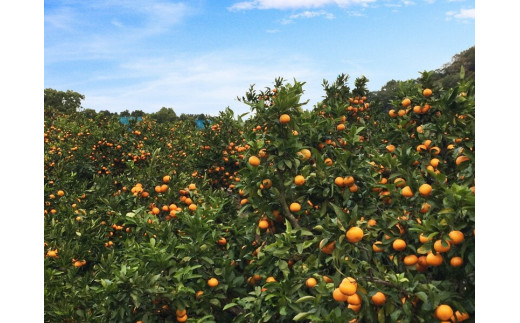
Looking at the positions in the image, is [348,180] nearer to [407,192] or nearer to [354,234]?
[407,192]

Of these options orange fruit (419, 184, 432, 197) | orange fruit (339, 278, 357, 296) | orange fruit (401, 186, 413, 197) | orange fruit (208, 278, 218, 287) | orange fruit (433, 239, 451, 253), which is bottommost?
orange fruit (208, 278, 218, 287)

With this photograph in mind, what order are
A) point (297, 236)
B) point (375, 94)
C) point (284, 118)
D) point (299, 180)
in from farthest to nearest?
point (375, 94), point (284, 118), point (299, 180), point (297, 236)

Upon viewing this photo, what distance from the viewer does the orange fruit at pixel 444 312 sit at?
1690mm

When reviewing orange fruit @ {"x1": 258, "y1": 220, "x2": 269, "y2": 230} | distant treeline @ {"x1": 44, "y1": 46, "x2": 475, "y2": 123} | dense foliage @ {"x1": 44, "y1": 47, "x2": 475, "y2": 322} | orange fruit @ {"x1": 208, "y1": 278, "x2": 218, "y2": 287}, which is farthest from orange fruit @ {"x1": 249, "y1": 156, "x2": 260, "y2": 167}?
distant treeline @ {"x1": 44, "y1": 46, "x2": 475, "y2": 123}

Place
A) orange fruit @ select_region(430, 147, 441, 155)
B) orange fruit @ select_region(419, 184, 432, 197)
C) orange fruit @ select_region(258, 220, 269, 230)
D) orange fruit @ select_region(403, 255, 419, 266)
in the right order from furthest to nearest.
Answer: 1. orange fruit @ select_region(430, 147, 441, 155)
2. orange fruit @ select_region(258, 220, 269, 230)
3. orange fruit @ select_region(419, 184, 432, 197)
4. orange fruit @ select_region(403, 255, 419, 266)

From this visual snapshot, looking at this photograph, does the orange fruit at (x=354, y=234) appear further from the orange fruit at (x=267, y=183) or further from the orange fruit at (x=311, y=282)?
the orange fruit at (x=267, y=183)

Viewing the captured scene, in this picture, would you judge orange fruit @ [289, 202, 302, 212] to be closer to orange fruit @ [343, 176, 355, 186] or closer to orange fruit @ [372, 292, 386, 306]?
orange fruit @ [343, 176, 355, 186]

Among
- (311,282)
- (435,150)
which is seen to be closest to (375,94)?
(435,150)

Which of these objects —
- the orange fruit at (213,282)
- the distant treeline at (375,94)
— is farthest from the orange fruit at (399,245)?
the distant treeline at (375,94)

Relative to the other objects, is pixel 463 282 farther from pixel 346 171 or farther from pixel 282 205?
pixel 282 205

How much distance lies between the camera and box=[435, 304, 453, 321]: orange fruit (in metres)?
1.69

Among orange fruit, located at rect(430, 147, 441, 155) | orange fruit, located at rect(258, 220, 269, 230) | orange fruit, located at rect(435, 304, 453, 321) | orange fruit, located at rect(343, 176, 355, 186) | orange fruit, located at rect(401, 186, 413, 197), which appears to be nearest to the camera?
orange fruit, located at rect(435, 304, 453, 321)

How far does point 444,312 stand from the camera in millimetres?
1692

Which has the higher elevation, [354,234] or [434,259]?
[354,234]
